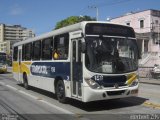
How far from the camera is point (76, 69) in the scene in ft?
39.7

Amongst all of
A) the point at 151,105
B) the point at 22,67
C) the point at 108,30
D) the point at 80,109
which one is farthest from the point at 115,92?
the point at 22,67

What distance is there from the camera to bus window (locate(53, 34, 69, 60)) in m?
13.2

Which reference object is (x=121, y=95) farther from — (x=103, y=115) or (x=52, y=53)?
(x=52, y=53)

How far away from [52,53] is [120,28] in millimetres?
3723

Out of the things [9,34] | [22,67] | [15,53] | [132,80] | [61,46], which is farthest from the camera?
[9,34]

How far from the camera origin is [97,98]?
37.1 ft

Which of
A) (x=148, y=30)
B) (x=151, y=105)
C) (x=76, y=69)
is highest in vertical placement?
(x=148, y=30)

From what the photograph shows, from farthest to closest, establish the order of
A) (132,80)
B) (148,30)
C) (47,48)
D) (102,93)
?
(148,30) → (47,48) → (132,80) → (102,93)

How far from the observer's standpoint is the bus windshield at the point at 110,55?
37.4ft

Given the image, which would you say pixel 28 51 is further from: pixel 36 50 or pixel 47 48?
pixel 47 48

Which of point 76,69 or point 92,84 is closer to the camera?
point 92,84

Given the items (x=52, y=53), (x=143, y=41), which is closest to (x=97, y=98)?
(x=52, y=53)

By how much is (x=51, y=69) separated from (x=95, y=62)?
3.91m

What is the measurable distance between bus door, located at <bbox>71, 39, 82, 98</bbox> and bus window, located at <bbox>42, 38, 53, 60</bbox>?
2784 millimetres
